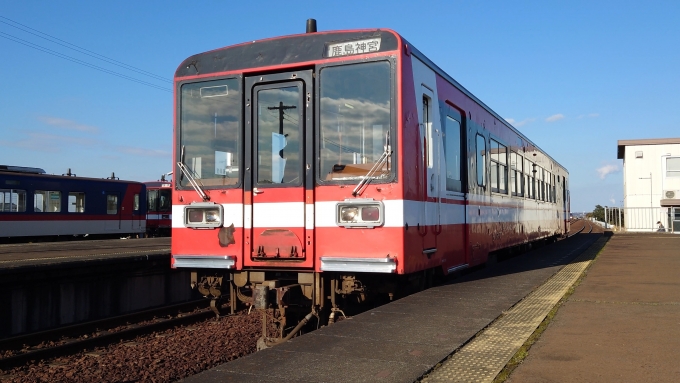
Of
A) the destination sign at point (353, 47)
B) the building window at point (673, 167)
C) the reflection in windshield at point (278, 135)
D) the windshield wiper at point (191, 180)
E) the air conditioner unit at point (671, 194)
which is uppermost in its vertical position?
the building window at point (673, 167)

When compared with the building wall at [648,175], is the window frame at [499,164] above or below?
below

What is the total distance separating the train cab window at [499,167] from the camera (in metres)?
11.0

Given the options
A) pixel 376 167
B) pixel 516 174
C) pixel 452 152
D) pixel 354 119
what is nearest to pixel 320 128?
pixel 354 119

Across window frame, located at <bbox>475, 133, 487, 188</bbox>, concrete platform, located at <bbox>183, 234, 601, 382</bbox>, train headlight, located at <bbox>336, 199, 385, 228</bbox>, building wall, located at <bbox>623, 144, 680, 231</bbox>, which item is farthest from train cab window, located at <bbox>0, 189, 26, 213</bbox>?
building wall, located at <bbox>623, 144, 680, 231</bbox>

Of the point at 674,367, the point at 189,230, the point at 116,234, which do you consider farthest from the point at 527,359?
the point at 116,234

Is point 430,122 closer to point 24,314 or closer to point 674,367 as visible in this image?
point 674,367

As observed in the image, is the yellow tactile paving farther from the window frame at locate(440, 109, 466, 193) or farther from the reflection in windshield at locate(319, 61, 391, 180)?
the reflection in windshield at locate(319, 61, 391, 180)

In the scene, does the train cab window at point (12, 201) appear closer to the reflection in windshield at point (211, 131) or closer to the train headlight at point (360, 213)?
the reflection in windshield at point (211, 131)

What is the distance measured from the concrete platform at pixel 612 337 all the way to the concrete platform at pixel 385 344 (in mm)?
654

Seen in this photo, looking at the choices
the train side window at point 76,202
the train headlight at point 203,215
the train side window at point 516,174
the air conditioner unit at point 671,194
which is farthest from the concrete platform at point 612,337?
the air conditioner unit at point 671,194

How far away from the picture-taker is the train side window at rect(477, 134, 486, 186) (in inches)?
390

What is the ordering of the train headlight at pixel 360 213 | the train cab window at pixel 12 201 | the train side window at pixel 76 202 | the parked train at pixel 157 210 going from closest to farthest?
the train headlight at pixel 360 213 → the train cab window at pixel 12 201 → the train side window at pixel 76 202 → the parked train at pixel 157 210

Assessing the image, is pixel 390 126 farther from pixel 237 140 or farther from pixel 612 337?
pixel 612 337

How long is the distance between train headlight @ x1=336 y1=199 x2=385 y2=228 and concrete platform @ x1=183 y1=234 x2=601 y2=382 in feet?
3.05
